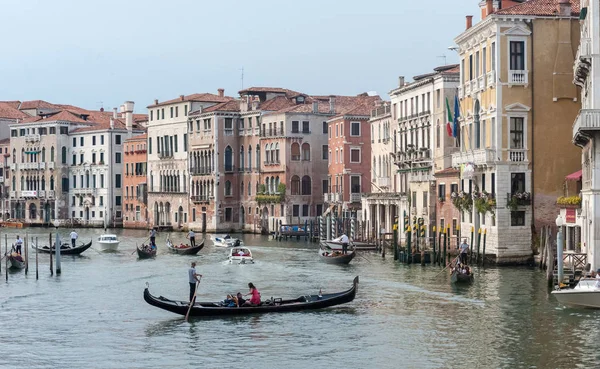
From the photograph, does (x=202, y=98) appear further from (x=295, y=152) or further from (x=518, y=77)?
(x=518, y=77)

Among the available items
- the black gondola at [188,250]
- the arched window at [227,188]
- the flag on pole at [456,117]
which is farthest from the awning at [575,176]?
the arched window at [227,188]

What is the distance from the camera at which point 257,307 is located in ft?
78.3

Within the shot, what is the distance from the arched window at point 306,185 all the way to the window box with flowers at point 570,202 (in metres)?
31.5

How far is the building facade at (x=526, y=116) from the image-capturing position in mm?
32906

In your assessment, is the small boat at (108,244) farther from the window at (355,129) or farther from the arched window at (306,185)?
the arched window at (306,185)

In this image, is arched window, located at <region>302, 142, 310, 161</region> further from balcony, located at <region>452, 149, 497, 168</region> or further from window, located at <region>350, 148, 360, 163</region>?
balcony, located at <region>452, 149, 497, 168</region>

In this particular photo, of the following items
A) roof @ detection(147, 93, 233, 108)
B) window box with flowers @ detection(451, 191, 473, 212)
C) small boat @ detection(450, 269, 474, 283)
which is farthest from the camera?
roof @ detection(147, 93, 233, 108)

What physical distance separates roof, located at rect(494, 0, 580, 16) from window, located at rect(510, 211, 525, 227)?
5.67m

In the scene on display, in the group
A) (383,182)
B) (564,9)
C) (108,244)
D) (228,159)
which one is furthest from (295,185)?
(564,9)

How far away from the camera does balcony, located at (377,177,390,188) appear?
49531mm

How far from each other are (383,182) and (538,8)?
17.9m

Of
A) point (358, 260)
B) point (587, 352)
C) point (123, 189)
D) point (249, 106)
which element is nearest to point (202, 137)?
point (249, 106)

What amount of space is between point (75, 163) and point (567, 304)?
59.7 meters

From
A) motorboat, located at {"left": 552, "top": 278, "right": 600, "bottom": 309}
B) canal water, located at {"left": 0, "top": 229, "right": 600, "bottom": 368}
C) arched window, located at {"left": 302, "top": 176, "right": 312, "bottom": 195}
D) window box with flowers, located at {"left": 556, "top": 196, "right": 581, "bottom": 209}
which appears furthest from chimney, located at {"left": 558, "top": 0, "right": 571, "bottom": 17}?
arched window, located at {"left": 302, "top": 176, "right": 312, "bottom": 195}
